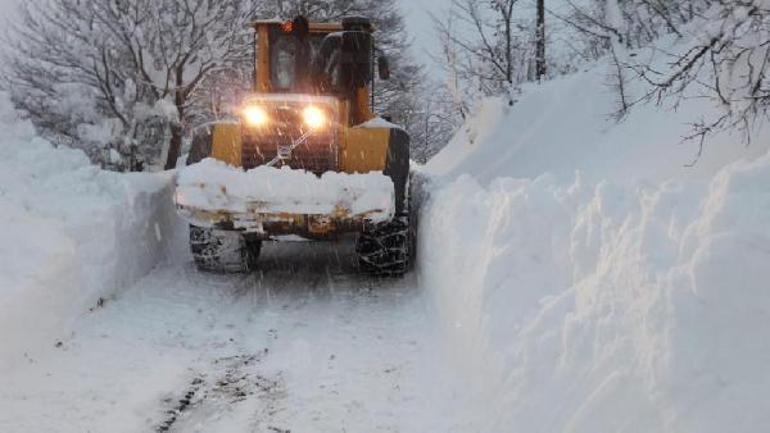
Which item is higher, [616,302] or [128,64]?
[128,64]

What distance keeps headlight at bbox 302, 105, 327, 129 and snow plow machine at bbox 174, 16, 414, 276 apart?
0.01 m

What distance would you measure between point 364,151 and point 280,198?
4.56ft

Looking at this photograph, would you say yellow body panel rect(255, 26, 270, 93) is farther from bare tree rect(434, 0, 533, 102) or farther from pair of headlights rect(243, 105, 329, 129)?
bare tree rect(434, 0, 533, 102)

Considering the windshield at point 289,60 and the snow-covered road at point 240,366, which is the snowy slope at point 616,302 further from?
the windshield at point 289,60

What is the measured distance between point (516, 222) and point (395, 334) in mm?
1658

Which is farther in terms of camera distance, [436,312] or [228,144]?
[228,144]

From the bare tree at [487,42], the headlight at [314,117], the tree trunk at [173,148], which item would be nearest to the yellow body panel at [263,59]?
the headlight at [314,117]

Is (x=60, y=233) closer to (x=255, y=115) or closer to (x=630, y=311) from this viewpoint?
(x=255, y=115)

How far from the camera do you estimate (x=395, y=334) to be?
6133 millimetres

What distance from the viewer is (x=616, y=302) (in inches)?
130

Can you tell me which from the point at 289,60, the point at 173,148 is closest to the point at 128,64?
the point at 173,148

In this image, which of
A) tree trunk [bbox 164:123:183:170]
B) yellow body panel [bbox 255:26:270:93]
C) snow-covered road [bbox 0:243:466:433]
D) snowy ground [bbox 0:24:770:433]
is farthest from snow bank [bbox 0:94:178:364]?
tree trunk [bbox 164:123:183:170]

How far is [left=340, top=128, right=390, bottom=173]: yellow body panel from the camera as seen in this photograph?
8.09 m

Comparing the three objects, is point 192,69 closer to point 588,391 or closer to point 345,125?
point 345,125
